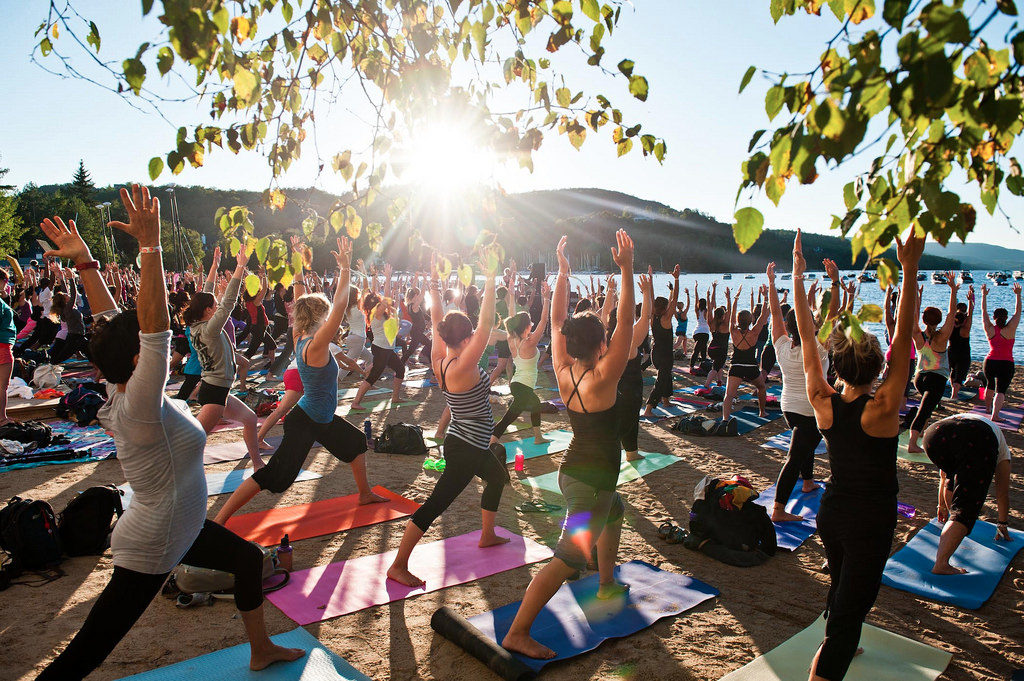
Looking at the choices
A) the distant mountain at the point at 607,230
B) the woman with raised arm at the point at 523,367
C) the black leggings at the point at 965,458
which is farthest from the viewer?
the distant mountain at the point at 607,230

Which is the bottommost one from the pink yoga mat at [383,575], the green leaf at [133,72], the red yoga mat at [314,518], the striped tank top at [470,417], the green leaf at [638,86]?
the red yoga mat at [314,518]

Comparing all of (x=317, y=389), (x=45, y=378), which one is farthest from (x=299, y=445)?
(x=45, y=378)

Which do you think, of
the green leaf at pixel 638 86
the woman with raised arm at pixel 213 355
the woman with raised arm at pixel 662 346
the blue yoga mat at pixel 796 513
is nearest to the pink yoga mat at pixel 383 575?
the blue yoga mat at pixel 796 513

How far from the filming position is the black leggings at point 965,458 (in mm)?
4523

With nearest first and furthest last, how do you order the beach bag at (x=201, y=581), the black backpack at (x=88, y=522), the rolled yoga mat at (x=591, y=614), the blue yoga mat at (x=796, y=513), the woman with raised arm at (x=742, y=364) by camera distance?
the rolled yoga mat at (x=591, y=614) → the beach bag at (x=201, y=581) → the black backpack at (x=88, y=522) → the blue yoga mat at (x=796, y=513) → the woman with raised arm at (x=742, y=364)

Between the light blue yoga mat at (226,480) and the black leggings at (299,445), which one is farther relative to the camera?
the light blue yoga mat at (226,480)

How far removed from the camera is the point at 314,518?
19.0 ft

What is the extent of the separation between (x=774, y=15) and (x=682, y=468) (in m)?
5.82

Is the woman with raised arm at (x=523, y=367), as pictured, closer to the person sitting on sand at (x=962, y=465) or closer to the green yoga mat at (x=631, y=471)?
the green yoga mat at (x=631, y=471)

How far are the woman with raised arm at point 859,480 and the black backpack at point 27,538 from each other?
5.13 metres

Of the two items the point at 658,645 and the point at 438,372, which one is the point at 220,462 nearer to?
the point at 438,372

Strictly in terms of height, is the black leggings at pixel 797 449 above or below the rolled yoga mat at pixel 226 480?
above

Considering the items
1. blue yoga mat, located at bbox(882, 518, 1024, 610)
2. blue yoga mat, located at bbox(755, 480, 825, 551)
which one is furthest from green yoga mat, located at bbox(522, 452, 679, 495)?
blue yoga mat, located at bbox(882, 518, 1024, 610)

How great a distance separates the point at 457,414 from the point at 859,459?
271 centimetres
